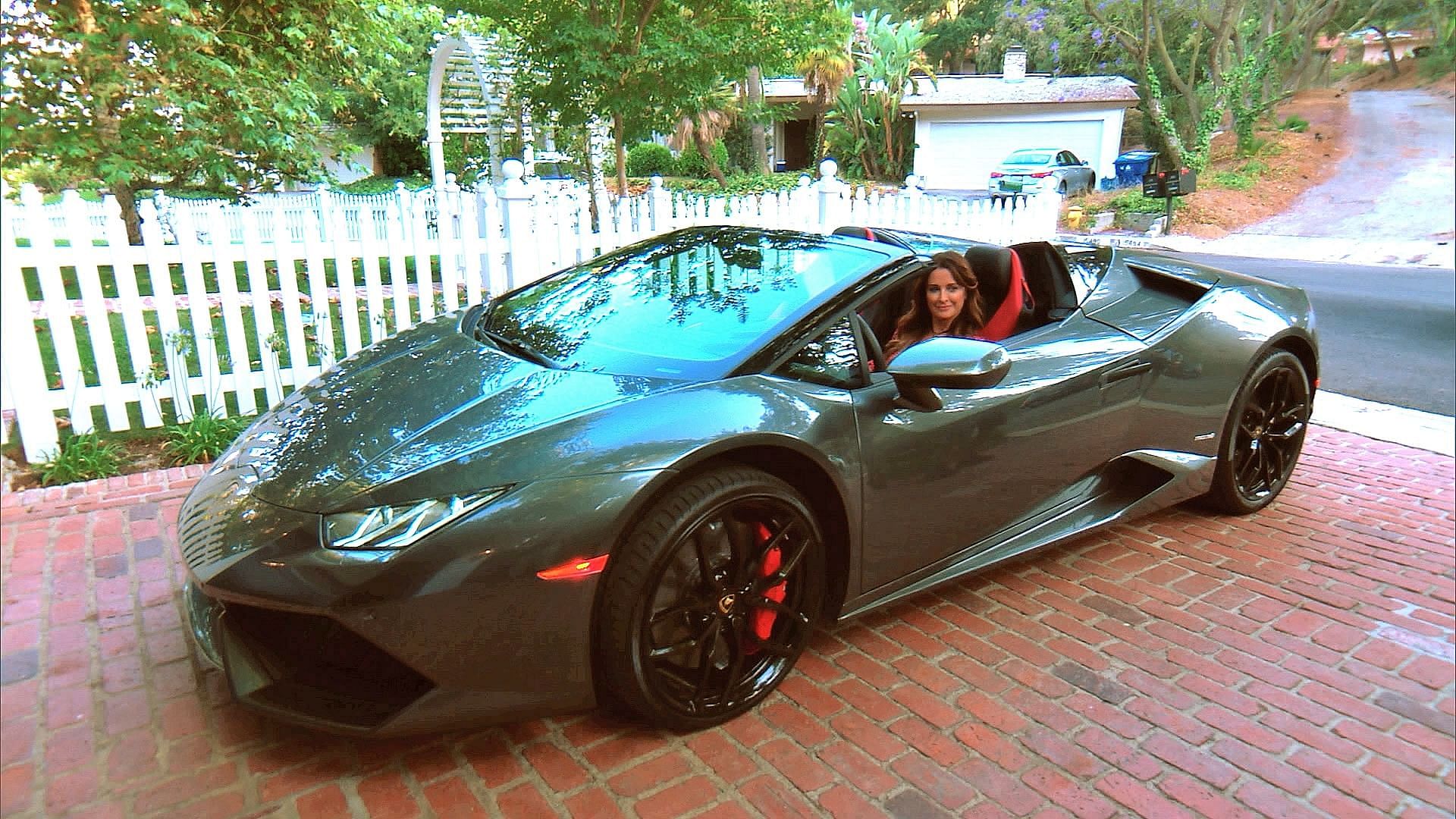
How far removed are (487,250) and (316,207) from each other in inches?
335

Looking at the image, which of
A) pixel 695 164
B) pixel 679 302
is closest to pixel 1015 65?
pixel 695 164

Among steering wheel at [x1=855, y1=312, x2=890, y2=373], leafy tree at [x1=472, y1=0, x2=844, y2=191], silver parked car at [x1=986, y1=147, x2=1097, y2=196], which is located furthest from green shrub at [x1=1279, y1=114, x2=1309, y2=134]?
silver parked car at [x1=986, y1=147, x2=1097, y2=196]

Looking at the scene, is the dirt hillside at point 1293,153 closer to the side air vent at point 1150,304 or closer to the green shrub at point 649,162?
the side air vent at point 1150,304

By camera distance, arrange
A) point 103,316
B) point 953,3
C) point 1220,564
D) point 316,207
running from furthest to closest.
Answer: point 953,3 < point 316,207 < point 103,316 < point 1220,564

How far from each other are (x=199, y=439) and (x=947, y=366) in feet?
12.0

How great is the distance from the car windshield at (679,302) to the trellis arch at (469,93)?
7789mm

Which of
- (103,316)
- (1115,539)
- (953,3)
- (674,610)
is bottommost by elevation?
(1115,539)

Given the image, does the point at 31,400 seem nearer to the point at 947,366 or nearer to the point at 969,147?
the point at 947,366

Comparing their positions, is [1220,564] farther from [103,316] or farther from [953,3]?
[953,3]

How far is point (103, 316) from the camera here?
4.35 m

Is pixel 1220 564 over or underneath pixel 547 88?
underneath

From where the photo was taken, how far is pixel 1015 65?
3150 centimetres

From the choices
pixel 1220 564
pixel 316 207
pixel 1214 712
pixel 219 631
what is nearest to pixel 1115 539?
pixel 1220 564

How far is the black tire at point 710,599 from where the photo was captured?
80.2 inches
